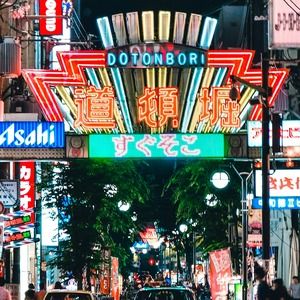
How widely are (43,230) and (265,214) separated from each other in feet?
94.5

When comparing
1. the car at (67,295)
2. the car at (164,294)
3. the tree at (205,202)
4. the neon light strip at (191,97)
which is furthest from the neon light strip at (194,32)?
the tree at (205,202)

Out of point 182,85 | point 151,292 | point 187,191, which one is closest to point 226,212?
point 187,191

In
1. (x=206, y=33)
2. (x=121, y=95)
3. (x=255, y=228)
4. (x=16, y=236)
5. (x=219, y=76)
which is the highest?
(x=206, y=33)

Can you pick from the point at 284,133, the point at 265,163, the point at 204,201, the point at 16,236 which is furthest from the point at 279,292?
the point at 204,201

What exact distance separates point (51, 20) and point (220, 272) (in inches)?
596

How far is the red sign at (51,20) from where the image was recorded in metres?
48.0

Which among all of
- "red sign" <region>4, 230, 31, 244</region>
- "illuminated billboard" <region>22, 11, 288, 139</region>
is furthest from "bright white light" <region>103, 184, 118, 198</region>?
"illuminated billboard" <region>22, 11, 288, 139</region>

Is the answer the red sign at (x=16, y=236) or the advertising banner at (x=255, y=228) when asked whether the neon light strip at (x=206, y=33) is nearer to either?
the advertising banner at (x=255, y=228)

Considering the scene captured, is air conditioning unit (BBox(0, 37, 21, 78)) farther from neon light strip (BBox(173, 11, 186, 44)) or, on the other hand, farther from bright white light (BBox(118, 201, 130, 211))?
bright white light (BBox(118, 201, 130, 211))

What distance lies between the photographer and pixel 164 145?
98.7 ft

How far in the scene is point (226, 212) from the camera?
167 feet

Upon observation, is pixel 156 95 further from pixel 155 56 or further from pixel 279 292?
pixel 279 292

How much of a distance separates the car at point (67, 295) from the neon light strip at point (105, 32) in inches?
308

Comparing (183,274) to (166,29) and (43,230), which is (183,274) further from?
(166,29)
